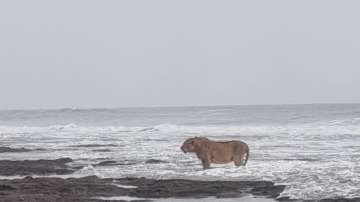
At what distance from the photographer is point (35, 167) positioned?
2039 centimetres

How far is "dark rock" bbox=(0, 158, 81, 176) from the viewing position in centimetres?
1908

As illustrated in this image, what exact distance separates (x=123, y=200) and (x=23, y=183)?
3.07 meters

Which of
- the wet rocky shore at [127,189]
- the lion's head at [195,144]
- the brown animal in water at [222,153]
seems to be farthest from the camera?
the lion's head at [195,144]

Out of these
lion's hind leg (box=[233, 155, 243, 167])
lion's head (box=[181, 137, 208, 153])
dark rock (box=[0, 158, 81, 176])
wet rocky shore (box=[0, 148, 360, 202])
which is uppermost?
lion's head (box=[181, 137, 208, 153])

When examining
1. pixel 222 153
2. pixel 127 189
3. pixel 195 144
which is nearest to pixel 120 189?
pixel 127 189

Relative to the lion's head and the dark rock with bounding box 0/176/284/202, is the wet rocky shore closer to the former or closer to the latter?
the dark rock with bounding box 0/176/284/202

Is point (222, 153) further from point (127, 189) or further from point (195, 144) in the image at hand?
point (127, 189)

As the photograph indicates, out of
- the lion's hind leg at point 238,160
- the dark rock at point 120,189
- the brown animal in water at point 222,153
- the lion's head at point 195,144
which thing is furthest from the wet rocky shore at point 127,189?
the lion's head at point 195,144

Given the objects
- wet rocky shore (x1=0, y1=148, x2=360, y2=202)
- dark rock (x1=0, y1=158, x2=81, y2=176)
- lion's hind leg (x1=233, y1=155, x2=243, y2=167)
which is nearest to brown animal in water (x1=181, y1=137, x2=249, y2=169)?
lion's hind leg (x1=233, y1=155, x2=243, y2=167)

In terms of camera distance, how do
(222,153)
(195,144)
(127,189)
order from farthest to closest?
(195,144) → (222,153) → (127,189)

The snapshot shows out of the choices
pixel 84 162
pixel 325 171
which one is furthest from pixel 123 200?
pixel 84 162

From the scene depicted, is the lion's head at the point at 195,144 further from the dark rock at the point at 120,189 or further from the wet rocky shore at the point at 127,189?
the dark rock at the point at 120,189

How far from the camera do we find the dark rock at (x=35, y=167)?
19.1 metres

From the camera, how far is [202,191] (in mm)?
13875
